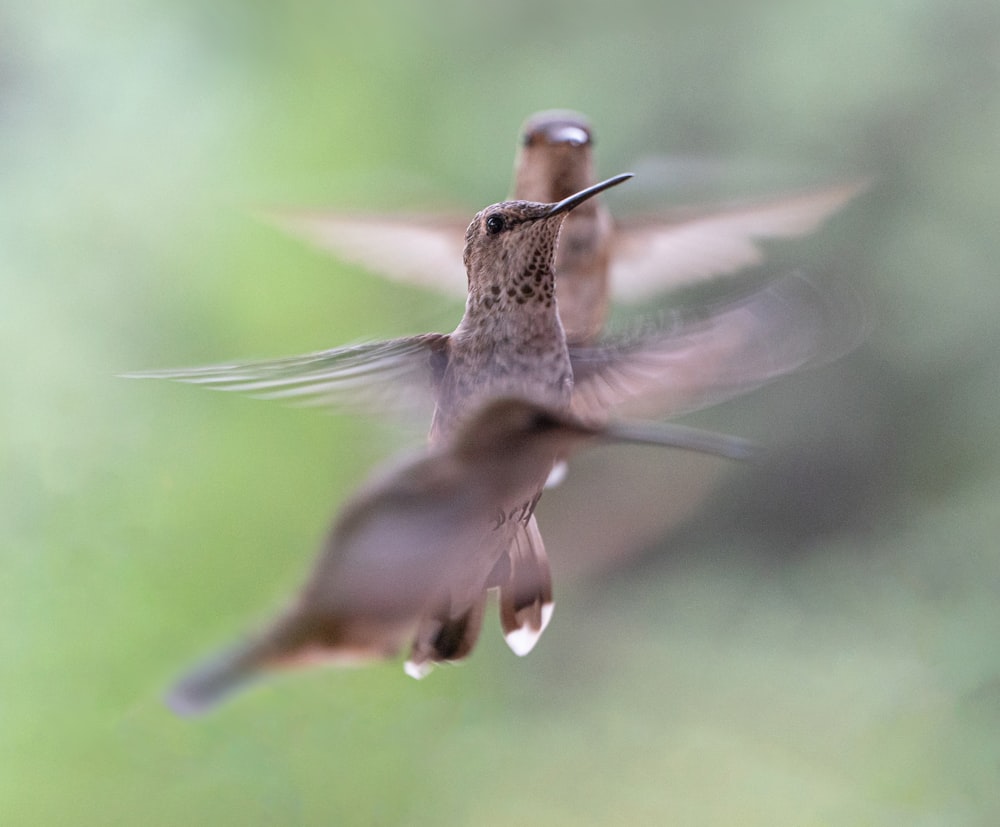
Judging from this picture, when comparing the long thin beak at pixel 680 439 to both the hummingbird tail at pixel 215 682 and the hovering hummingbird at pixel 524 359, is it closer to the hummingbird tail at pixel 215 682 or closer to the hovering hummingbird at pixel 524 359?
the hovering hummingbird at pixel 524 359

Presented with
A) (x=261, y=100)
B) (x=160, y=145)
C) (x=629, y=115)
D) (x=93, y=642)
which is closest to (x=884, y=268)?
(x=629, y=115)

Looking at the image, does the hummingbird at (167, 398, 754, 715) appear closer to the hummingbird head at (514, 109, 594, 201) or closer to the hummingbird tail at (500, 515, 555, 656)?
the hummingbird tail at (500, 515, 555, 656)

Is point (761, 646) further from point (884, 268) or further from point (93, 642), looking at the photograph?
point (93, 642)

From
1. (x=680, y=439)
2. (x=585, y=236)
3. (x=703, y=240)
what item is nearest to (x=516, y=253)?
(x=680, y=439)

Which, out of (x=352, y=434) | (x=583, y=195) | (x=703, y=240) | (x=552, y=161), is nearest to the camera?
(x=583, y=195)

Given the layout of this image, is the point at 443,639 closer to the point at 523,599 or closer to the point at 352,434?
the point at 523,599

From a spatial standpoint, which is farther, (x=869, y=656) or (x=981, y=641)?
(x=869, y=656)

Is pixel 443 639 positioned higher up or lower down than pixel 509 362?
lower down
